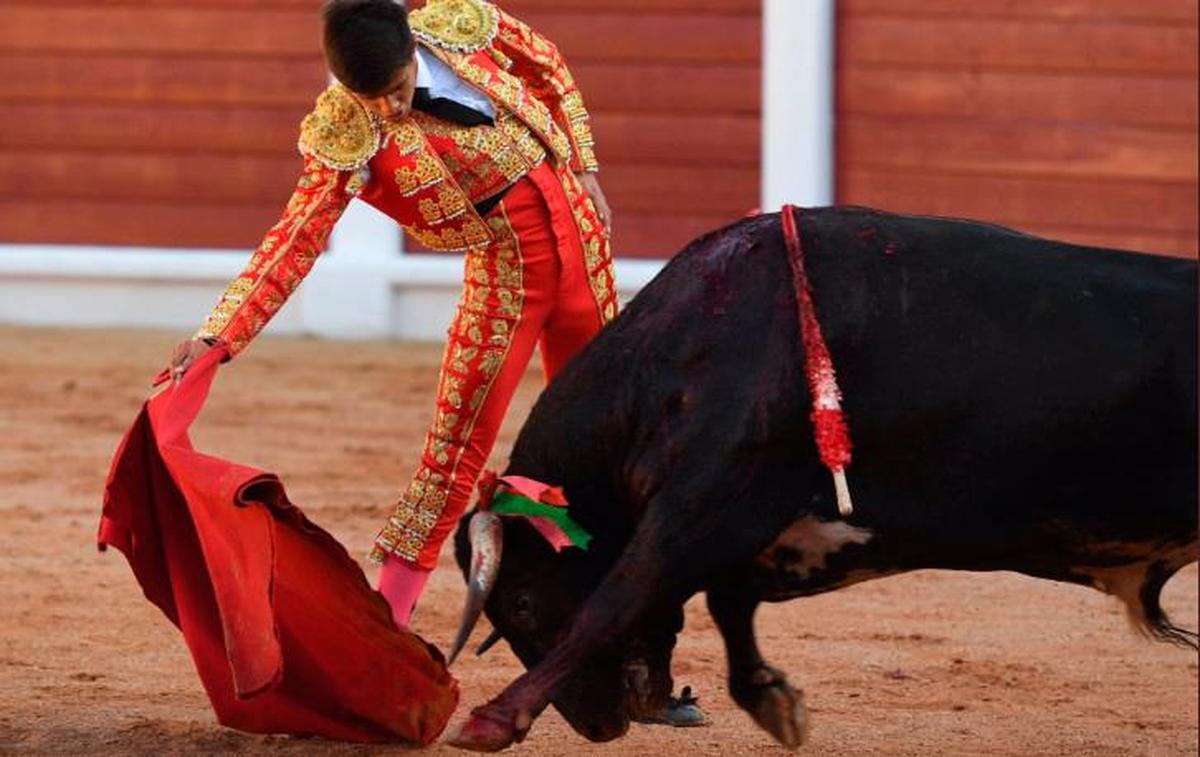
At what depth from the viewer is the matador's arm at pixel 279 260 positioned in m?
3.74

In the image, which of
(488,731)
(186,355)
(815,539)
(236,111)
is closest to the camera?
(488,731)

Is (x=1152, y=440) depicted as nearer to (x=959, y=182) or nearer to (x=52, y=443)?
(x=52, y=443)

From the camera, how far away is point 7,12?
361 inches

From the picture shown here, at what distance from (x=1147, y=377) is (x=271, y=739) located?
1.49 m

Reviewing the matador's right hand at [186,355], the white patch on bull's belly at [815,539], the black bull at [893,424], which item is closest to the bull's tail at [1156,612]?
the black bull at [893,424]

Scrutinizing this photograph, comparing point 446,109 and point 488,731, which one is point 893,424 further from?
point 446,109

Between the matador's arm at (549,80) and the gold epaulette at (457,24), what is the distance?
53mm

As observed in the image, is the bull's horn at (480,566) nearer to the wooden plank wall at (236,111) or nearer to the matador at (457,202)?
the matador at (457,202)

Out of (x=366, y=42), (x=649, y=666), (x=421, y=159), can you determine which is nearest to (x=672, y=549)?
(x=649, y=666)

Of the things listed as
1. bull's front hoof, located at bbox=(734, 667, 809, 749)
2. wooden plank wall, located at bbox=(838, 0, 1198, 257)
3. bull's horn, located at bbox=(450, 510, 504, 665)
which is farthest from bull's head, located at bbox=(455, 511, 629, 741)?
wooden plank wall, located at bbox=(838, 0, 1198, 257)

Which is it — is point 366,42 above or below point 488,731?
above

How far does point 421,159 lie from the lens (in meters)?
3.79

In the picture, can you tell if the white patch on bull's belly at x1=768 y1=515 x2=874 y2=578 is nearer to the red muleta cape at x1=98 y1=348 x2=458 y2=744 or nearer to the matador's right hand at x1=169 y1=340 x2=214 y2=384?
the red muleta cape at x1=98 y1=348 x2=458 y2=744

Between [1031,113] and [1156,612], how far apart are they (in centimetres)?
505
